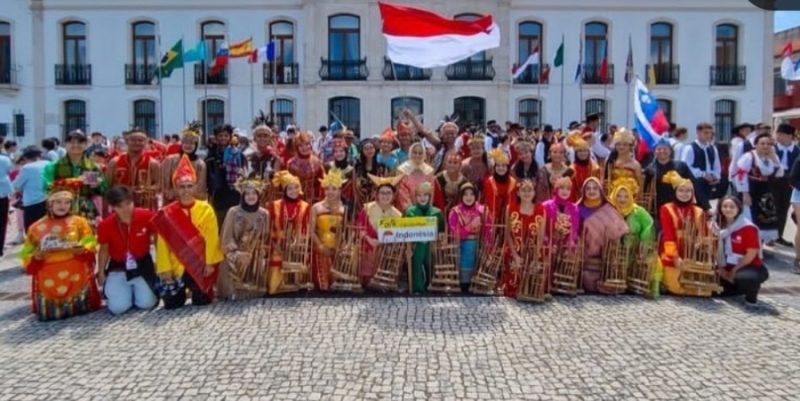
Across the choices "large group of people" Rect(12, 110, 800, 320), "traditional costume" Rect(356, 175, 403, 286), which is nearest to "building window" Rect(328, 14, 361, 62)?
"large group of people" Rect(12, 110, 800, 320)

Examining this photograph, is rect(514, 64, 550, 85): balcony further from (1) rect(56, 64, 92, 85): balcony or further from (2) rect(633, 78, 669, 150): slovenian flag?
(2) rect(633, 78, 669, 150): slovenian flag

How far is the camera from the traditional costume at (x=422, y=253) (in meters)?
7.14

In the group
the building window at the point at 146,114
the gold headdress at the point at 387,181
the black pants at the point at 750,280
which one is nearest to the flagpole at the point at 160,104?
the building window at the point at 146,114

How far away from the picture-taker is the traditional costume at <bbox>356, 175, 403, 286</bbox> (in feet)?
23.4

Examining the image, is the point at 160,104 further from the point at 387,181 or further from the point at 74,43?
the point at 387,181

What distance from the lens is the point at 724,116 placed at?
27.4m

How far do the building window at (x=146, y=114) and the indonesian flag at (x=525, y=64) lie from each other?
13540 mm

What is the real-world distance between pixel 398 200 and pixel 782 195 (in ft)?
18.8

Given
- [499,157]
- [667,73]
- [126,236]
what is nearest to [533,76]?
[667,73]

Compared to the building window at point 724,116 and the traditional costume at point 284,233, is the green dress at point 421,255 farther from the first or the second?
the building window at point 724,116

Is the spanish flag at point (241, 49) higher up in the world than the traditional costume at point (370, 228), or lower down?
higher up

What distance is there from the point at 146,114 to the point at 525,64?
1420 cm

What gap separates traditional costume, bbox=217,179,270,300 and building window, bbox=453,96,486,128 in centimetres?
1953

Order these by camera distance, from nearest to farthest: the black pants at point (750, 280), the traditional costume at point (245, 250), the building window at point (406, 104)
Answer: the black pants at point (750, 280)
the traditional costume at point (245, 250)
the building window at point (406, 104)
